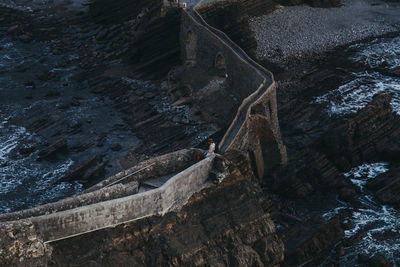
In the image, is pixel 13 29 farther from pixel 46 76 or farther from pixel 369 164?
pixel 369 164

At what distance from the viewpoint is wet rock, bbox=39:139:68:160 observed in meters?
30.6

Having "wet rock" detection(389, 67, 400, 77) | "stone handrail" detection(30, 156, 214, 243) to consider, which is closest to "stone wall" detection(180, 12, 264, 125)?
"stone handrail" detection(30, 156, 214, 243)

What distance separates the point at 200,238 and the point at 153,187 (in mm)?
2188

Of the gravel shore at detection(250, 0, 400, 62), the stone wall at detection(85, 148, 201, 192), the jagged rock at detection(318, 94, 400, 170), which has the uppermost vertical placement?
the stone wall at detection(85, 148, 201, 192)

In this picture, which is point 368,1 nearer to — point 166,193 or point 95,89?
point 95,89

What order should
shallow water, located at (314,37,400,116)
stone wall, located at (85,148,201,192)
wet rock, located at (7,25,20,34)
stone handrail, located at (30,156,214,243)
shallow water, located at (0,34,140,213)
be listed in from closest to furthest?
1. stone handrail, located at (30,156,214,243)
2. stone wall, located at (85,148,201,192)
3. shallow water, located at (0,34,140,213)
4. shallow water, located at (314,37,400,116)
5. wet rock, located at (7,25,20,34)

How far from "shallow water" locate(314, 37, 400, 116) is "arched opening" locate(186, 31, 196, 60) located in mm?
7348

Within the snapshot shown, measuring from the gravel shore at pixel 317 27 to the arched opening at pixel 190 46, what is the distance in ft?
12.9

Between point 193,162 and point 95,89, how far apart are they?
16.2 m

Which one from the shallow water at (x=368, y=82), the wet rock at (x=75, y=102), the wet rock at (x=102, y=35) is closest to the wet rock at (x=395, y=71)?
the shallow water at (x=368, y=82)

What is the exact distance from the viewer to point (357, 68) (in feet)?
122

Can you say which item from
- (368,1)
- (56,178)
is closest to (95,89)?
(56,178)

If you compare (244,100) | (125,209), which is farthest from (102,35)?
(125,209)

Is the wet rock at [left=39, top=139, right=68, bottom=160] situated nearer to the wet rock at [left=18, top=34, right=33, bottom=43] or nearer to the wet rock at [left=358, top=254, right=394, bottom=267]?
the wet rock at [left=18, top=34, right=33, bottom=43]
